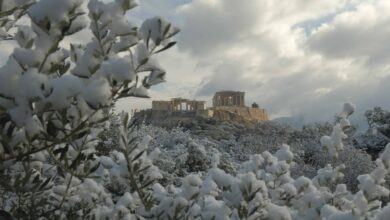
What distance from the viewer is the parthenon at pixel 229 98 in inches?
3586

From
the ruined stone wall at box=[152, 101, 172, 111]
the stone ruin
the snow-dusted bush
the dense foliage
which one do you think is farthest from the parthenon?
the snow-dusted bush

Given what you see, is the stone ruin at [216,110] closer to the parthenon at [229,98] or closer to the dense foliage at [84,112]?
the parthenon at [229,98]

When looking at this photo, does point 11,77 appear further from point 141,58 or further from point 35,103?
point 141,58

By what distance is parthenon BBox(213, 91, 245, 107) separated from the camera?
91075 mm

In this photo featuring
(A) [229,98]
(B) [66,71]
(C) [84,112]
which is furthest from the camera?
(A) [229,98]

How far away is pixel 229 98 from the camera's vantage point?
92.6 m

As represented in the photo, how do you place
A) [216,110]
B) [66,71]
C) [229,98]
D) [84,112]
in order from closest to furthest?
[84,112] < [66,71] < [216,110] < [229,98]

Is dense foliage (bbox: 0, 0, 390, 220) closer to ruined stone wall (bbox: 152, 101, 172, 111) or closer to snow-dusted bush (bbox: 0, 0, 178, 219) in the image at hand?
snow-dusted bush (bbox: 0, 0, 178, 219)

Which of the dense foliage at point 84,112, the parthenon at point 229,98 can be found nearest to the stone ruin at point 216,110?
the parthenon at point 229,98

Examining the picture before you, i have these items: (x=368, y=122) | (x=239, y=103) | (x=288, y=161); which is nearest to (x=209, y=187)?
(x=288, y=161)

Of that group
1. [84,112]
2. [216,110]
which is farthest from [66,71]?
[216,110]

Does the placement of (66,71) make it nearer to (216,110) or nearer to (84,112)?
(84,112)

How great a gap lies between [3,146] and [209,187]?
57.8 inches

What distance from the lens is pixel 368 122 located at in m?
28.5
